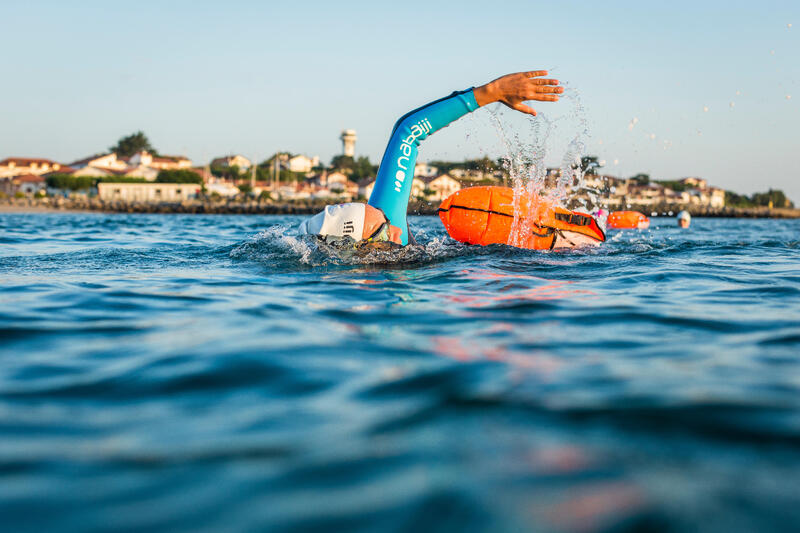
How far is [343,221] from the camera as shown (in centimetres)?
624

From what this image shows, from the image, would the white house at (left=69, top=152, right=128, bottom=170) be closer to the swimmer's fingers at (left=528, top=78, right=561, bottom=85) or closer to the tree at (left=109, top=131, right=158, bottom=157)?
the tree at (left=109, top=131, right=158, bottom=157)

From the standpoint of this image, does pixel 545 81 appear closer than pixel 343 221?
Yes

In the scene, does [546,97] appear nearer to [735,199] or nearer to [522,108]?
[522,108]

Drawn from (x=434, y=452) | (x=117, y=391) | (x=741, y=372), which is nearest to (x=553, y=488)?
(x=434, y=452)

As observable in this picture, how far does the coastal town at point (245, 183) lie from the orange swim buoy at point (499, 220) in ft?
149

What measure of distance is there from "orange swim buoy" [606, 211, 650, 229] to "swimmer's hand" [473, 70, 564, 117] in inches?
768

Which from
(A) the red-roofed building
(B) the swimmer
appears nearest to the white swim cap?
(B) the swimmer

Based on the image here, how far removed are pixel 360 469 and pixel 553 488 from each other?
538 mm

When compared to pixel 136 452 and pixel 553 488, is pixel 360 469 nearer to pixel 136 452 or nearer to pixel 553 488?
pixel 553 488

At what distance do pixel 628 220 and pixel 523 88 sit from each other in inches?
797

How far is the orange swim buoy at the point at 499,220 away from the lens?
842 cm

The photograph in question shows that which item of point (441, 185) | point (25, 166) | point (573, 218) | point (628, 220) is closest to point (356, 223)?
point (573, 218)

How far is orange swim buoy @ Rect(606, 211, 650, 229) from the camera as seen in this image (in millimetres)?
24406

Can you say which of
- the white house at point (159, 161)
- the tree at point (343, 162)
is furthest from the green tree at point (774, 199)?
the white house at point (159, 161)
